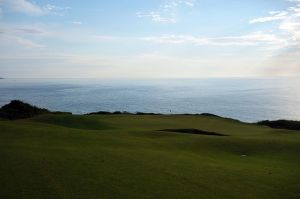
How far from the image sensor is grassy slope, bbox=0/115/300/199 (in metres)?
12.5

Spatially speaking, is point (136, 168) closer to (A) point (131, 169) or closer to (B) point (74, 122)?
(A) point (131, 169)

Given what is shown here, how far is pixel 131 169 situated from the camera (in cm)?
1543

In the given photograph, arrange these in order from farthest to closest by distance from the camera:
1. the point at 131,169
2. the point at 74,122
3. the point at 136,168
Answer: the point at 74,122
the point at 136,168
the point at 131,169

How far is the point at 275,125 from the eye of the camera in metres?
55.1

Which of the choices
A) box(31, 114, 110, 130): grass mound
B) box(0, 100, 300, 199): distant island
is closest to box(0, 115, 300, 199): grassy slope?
box(0, 100, 300, 199): distant island

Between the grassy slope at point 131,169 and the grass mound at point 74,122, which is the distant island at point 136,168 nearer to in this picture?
the grassy slope at point 131,169

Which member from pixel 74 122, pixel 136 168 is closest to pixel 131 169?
pixel 136 168

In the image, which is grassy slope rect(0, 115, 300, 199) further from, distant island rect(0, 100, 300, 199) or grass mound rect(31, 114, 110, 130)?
grass mound rect(31, 114, 110, 130)

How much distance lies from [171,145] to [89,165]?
1056 centimetres

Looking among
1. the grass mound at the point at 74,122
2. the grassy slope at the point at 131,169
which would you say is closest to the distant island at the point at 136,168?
the grassy slope at the point at 131,169

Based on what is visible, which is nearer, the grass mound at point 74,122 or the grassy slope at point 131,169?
the grassy slope at point 131,169

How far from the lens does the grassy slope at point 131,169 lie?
12.5 m

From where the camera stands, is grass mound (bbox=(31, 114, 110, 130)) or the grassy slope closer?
the grassy slope

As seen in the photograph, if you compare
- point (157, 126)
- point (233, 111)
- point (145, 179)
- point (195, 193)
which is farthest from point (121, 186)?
point (233, 111)
